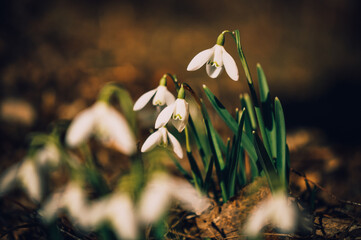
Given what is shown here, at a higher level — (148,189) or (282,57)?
(282,57)

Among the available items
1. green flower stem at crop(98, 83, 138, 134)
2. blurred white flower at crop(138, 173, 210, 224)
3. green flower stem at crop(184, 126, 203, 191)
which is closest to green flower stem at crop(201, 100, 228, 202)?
green flower stem at crop(184, 126, 203, 191)

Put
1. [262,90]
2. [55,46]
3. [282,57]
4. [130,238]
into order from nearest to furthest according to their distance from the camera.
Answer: [130,238], [262,90], [55,46], [282,57]

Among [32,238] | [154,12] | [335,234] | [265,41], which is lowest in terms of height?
[335,234]

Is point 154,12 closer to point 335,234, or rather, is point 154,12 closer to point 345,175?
point 345,175

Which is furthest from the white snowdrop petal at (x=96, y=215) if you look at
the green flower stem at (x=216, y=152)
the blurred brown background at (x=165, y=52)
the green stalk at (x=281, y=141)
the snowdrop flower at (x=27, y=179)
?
the blurred brown background at (x=165, y=52)

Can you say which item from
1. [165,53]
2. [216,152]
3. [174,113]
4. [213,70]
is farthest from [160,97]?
[165,53]

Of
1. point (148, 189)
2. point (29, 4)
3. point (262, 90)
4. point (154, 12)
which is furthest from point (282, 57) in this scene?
point (148, 189)

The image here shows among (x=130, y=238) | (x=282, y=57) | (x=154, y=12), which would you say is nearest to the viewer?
(x=130, y=238)

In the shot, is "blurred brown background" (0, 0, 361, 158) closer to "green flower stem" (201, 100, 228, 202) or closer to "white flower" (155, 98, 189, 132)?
"green flower stem" (201, 100, 228, 202)
